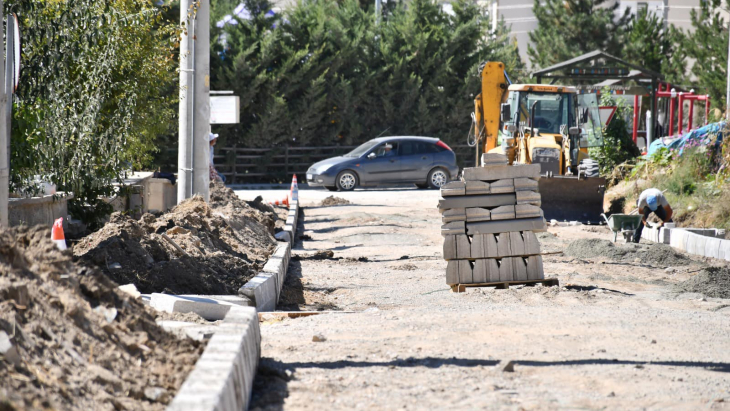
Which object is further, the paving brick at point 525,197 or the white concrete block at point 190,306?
the paving brick at point 525,197

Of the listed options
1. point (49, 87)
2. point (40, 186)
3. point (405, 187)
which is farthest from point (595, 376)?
point (405, 187)

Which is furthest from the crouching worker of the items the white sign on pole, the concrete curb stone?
the concrete curb stone

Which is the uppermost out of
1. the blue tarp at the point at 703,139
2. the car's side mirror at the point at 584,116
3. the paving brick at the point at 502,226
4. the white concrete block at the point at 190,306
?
the car's side mirror at the point at 584,116

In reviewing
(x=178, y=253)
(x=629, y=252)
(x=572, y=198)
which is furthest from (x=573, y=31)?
(x=178, y=253)

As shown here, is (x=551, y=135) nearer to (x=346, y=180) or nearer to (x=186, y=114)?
(x=346, y=180)

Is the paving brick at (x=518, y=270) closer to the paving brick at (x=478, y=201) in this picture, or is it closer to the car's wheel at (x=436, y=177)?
the paving brick at (x=478, y=201)

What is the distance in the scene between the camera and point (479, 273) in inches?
374

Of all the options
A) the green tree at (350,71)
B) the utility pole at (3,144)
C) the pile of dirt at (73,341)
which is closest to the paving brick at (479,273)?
the utility pole at (3,144)

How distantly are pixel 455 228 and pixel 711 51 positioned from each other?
27978 millimetres

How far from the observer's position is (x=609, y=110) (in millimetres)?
24906

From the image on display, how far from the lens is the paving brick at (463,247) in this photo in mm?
9445

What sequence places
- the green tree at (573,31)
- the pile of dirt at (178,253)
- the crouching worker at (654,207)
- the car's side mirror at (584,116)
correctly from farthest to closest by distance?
the green tree at (573,31), the car's side mirror at (584,116), the crouching worker at (654,207), the pile of dirt at (178,253)

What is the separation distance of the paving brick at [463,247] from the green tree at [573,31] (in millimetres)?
31612

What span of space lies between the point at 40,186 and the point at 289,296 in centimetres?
355
